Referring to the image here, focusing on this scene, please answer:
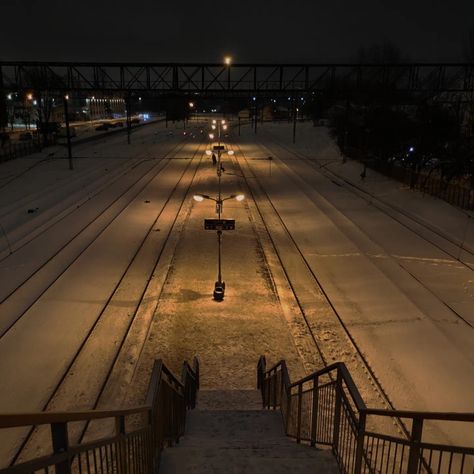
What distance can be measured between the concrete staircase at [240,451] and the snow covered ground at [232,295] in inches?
118

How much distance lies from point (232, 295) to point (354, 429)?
37.3 feet

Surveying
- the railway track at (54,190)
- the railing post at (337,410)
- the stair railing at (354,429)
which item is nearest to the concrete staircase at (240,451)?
the railing post at (337,410)

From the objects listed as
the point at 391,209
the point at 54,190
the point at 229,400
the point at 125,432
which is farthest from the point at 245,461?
the point at 54,190

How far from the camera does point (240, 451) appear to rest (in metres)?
5.77

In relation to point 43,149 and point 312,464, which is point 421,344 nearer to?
point 312,464

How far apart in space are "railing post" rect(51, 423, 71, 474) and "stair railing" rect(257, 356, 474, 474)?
2544 mm

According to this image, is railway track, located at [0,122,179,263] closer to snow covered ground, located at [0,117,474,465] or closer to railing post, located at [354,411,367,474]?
snow covered ground, located at [0,117,474,465]

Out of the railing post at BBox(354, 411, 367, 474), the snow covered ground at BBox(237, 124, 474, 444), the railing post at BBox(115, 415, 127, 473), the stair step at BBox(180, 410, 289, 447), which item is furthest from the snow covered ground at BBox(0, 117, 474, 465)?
the railing post at BBox(115, 415, 127, 473)

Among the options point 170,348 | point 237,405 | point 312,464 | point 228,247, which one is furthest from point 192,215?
point 312,464

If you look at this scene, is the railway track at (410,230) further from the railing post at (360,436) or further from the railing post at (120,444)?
the railing post at (120,444)

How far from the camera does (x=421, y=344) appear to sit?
12.9 m

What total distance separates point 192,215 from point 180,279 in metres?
10.5

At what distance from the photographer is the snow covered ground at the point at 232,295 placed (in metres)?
11.4

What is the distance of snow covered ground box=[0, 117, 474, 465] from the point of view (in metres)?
11.4
